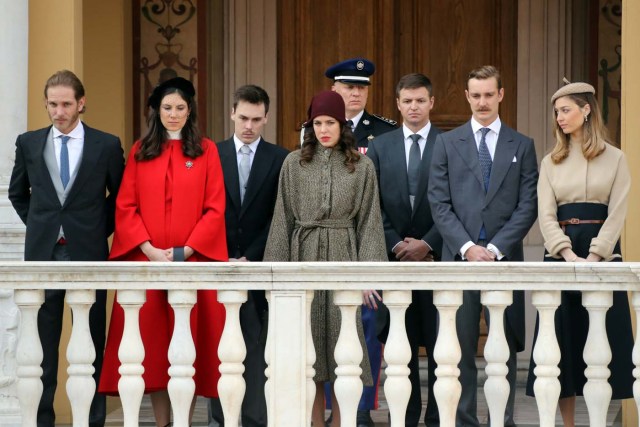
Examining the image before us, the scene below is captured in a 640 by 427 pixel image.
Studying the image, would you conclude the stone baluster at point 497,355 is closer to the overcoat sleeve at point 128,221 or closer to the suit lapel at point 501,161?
the suit lapel at point 501,161

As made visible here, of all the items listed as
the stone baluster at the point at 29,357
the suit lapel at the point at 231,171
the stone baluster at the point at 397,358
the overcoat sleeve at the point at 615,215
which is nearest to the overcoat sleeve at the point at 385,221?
the suit lapel at the point at 231,171

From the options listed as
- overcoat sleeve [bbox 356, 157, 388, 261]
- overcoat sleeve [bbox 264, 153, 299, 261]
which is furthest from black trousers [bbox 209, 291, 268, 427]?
overcoat sleeve [bbox 356, 157, 388, 261]

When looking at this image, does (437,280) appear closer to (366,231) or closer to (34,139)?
(366,231)

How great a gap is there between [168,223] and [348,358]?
1.32 metres

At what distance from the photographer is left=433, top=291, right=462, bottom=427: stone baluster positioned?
22.3 ft

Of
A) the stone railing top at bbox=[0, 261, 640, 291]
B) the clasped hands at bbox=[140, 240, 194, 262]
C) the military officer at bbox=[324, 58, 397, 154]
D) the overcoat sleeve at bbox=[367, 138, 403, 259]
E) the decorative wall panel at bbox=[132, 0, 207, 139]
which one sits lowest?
the stone railing top at bbox=[0, 261, 640, 291]

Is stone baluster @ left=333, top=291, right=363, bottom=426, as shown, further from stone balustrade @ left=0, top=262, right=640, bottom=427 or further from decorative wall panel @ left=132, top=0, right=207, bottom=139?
decorative wall panel @ left=132, top=0, right=207, bottom=139

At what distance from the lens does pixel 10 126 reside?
27.8 ft

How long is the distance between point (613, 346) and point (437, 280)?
1.11m

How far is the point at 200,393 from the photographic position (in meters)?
7.39

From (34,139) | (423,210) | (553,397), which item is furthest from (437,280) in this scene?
(34,139)

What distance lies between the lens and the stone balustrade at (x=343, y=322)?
6.77 meters

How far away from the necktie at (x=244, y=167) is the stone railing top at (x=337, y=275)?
50.1 inches

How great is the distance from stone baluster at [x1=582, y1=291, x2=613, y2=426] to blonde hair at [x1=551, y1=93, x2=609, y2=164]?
3.10ft
